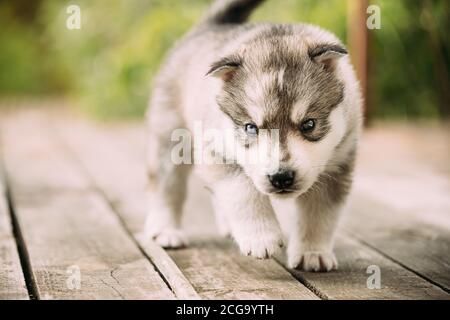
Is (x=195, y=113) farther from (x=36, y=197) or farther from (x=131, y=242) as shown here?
(x=36, y=197)

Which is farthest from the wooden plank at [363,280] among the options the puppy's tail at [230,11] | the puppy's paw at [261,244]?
the puppy's tail at [230,11]

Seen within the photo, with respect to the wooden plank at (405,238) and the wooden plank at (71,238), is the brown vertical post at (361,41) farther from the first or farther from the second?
the wooden plank at (71,238)

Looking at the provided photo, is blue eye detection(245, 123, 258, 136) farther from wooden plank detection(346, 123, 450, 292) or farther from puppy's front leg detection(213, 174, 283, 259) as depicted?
wooden plank detection(346, 123, 450, 292)

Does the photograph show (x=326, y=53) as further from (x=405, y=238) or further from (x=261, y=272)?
(x=405, y=238)

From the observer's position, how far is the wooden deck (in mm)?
2629

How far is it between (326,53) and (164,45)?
5.19 metres

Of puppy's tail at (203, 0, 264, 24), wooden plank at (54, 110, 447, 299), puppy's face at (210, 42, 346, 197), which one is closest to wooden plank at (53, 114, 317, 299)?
wooden plank at (54, 110, 447, 299)

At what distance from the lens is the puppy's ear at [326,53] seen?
2867 millimetres

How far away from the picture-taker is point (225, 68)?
2916mm

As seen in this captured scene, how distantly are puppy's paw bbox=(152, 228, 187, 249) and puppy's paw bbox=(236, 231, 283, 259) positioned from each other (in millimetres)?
564

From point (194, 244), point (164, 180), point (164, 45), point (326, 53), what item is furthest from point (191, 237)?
point (164, 45)

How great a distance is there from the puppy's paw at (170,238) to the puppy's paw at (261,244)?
0.56 metres

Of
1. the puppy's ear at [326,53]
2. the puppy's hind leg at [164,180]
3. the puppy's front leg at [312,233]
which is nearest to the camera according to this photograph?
the puppy's ear at [326,53]

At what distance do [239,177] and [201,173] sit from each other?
252mm
